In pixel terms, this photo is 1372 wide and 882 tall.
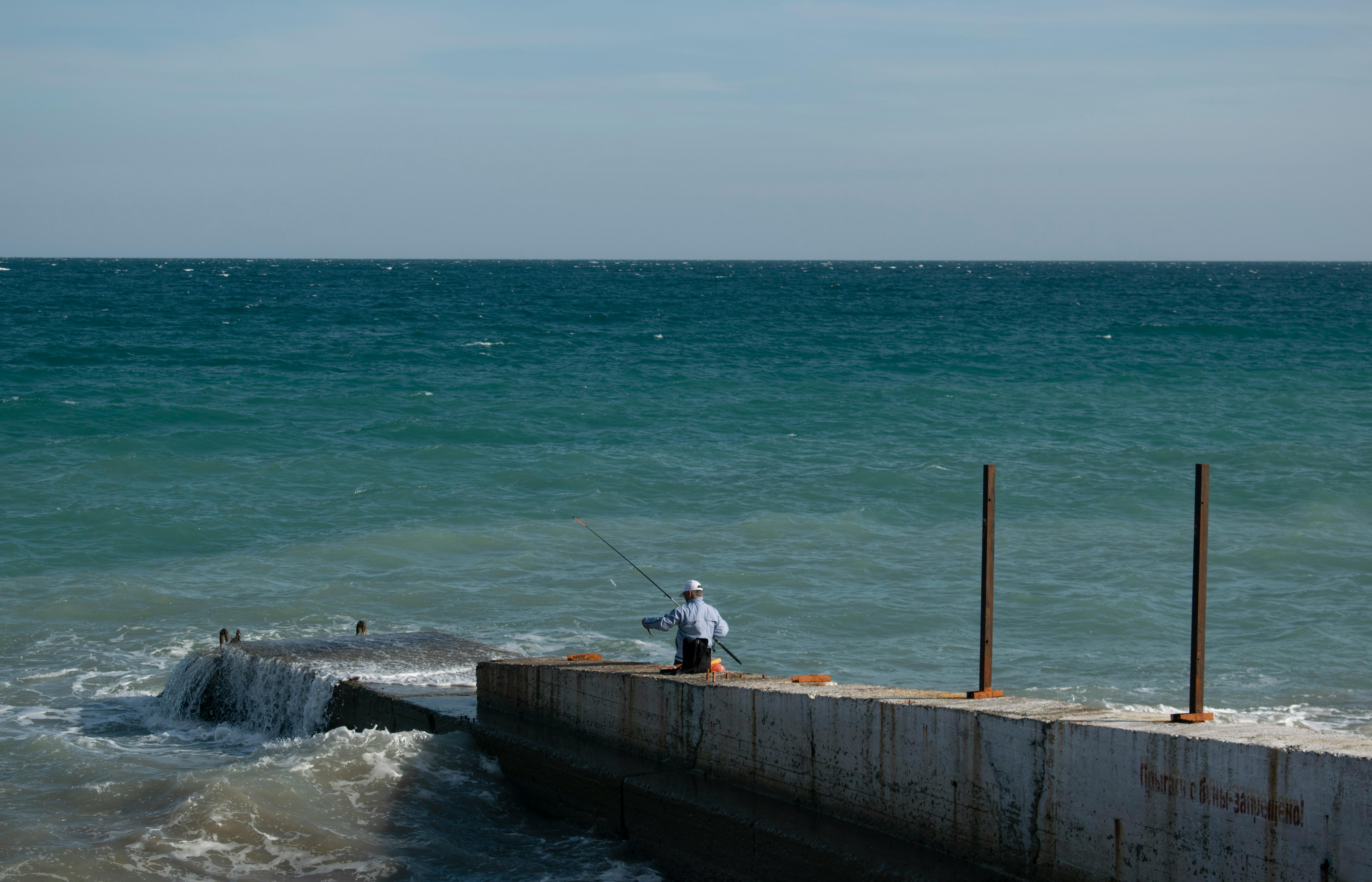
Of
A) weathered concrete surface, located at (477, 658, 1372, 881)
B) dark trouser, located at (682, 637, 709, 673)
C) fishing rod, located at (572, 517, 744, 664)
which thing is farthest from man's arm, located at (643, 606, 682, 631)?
fishing rod, located at (572, 517, 744, 664)

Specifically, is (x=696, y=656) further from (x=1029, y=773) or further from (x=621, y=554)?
(x=621, y=554)

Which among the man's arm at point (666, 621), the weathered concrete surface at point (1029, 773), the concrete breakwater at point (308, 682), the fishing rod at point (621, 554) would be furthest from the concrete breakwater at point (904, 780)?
the fishing rod at point (621, 554)

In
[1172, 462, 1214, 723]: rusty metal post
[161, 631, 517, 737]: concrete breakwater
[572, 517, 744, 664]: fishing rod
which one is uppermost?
[1172, 462, 1214, 723]: rusty metal post

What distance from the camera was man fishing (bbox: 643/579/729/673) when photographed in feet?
24.5

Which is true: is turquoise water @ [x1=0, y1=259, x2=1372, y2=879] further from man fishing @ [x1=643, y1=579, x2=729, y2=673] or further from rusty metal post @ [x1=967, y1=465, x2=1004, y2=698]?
rusty metal post @ [x1=967, y1=465, x2=1004, y2=698]

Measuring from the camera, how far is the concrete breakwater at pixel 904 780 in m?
4.96

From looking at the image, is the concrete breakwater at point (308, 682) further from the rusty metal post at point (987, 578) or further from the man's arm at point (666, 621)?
the rusty metal post at point (987, 578)

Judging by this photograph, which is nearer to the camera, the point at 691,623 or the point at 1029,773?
the point at 1029,773

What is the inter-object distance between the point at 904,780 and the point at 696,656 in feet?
5.58

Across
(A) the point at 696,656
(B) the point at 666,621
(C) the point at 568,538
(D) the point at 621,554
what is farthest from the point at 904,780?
(C) the point at 568,538

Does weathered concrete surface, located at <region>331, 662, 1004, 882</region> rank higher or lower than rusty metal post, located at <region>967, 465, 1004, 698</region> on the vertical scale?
lower

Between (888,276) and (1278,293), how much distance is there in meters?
43.3

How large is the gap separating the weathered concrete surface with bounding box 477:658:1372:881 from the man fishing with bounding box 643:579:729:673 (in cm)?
13

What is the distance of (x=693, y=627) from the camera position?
756cm
